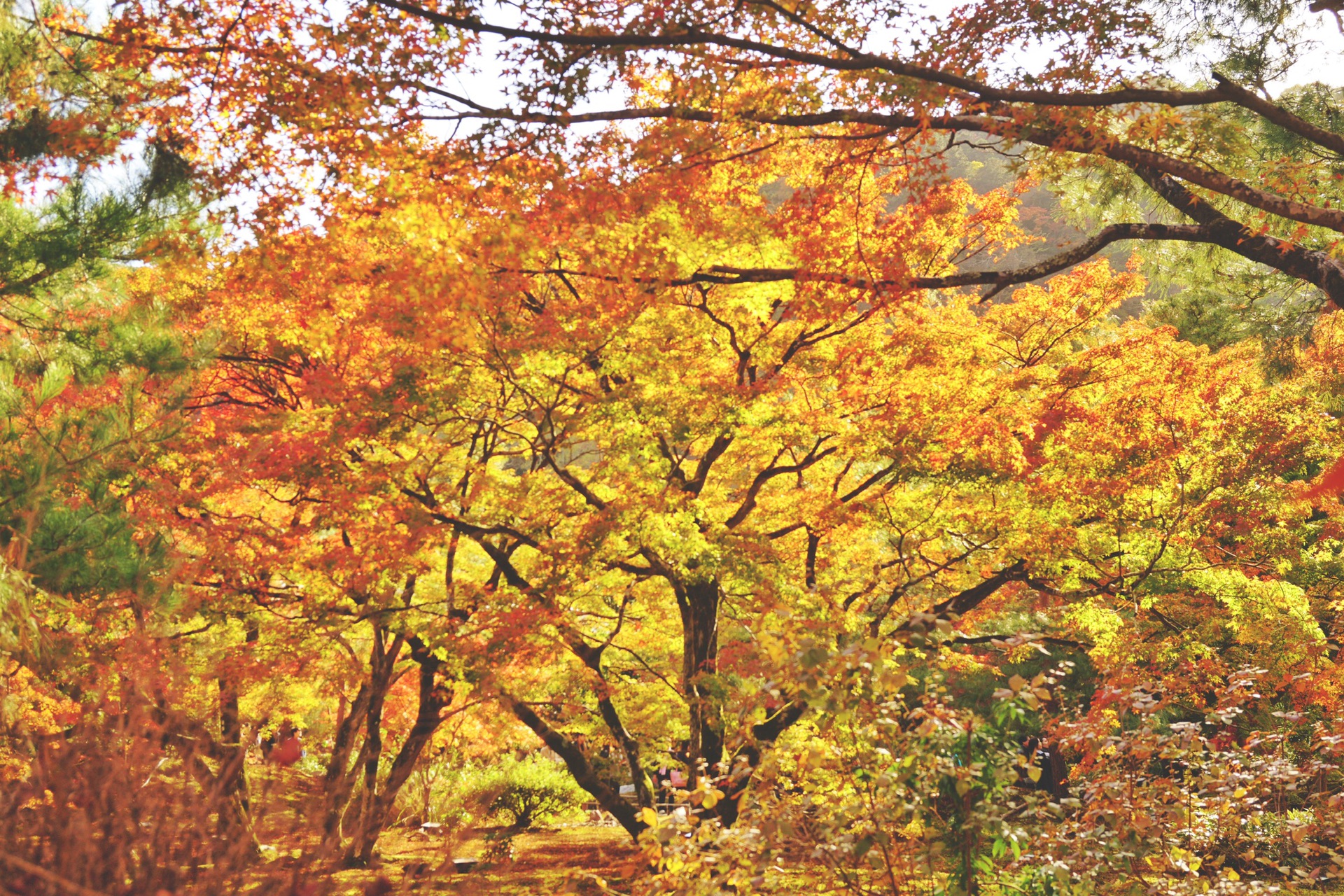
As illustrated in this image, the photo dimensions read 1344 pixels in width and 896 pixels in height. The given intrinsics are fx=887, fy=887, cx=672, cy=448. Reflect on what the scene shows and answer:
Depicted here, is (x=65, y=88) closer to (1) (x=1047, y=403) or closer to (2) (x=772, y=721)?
(2) (x=772, y=721)

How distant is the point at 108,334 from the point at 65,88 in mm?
1493

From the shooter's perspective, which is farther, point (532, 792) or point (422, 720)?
point (532, 792)

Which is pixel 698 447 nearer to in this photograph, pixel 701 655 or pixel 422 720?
pixel 701 655

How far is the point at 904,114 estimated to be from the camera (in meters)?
4.61

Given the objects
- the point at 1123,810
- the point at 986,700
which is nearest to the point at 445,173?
the point at 1123,810

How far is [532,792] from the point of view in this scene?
1390 centimetres

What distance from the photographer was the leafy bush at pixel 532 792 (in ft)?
44.9

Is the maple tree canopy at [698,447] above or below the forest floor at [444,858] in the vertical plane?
above

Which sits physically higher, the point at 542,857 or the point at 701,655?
the point at 701,655

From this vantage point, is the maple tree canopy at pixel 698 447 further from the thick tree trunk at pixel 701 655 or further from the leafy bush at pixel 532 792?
the leafy bush at pixel 532 792

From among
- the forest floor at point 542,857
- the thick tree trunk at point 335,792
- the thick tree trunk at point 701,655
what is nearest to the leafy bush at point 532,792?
the forest floor at point 542,857

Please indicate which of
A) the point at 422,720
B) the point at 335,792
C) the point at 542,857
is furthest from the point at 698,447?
the point at 335,792

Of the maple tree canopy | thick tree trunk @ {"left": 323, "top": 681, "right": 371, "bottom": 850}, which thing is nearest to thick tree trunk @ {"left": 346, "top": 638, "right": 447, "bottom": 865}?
the maple tree canopy

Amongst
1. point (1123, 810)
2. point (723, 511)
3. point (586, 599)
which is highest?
point (723, 511)
